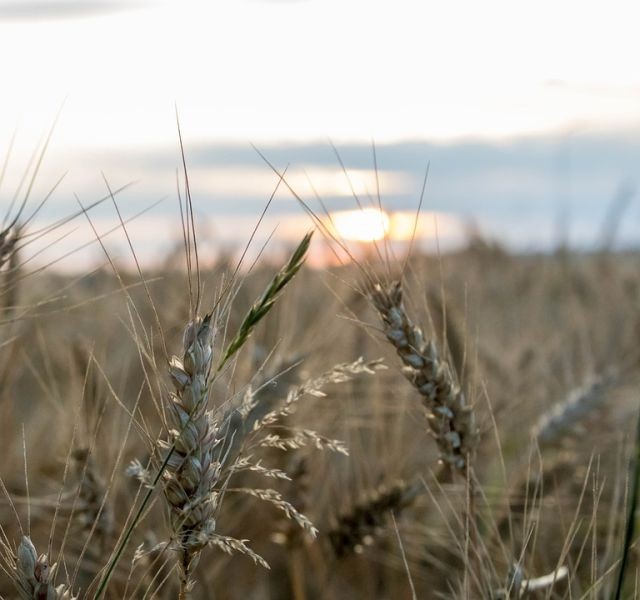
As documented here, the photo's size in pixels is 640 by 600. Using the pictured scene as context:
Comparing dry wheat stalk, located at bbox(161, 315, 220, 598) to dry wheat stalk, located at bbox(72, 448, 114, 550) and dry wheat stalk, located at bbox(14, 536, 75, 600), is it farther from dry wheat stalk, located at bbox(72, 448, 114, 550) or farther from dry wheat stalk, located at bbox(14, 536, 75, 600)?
dry wheat stalk, located at bbox(72, 448, 114, 550)

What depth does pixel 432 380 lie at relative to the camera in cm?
125

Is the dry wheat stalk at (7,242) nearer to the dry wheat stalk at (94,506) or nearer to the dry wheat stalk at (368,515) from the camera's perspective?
the dry wheat stalk at (94,506)

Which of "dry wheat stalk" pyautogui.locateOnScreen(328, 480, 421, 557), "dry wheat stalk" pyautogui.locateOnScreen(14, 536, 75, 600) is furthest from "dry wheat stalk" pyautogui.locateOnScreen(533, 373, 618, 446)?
"dry wheat stalk" pyautogui.locateOnScreen(14, 536, 75, 600)

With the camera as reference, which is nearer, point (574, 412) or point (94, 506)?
point (94, 506)

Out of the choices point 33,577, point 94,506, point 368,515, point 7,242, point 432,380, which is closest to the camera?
point 33,577

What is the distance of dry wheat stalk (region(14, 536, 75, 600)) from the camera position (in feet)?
2.77

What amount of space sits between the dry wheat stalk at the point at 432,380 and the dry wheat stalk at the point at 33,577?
506mm

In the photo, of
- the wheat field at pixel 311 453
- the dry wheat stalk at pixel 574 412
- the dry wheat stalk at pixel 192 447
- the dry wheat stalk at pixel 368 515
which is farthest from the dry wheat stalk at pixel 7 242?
the dry wheat stalk at pixel 574 412

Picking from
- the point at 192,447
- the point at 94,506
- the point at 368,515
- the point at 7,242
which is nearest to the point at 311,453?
the point at 368,515

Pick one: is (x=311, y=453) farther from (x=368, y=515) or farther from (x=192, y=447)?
Result: (x=192, y=447)

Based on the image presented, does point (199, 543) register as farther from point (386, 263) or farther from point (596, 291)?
point (596, 291)

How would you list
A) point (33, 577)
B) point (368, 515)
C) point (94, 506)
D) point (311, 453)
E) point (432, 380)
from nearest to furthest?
point (33, 577), point (432, 380), point (94, 506), point (368, 515), point (311, 453)

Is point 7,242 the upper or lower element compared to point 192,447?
upper

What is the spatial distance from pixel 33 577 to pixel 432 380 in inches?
23.0
